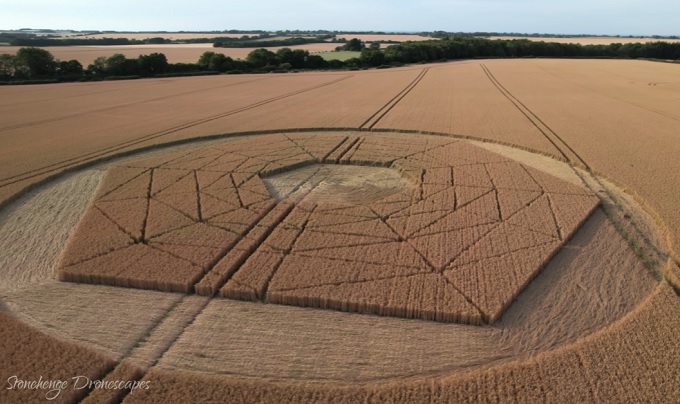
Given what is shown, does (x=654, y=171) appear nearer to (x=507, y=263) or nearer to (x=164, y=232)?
(x=507, y=263)

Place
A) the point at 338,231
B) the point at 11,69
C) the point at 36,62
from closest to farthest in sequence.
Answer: the point at 338,231
the point at 11,69
the point at 36,62

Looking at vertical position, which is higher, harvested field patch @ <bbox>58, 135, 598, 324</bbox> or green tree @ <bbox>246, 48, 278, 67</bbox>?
green tree @ <bbox>246, 48, 278, 67</bbox>

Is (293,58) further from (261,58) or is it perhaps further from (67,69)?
(67,69)

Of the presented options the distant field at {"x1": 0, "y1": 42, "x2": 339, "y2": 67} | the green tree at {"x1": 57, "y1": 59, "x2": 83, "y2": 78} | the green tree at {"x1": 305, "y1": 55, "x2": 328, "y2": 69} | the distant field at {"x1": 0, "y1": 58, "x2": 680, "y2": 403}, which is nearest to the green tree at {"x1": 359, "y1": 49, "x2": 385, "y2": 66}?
the green tree at {"x1": 305, "y1": 55, "x2": 328, "y2": 69}

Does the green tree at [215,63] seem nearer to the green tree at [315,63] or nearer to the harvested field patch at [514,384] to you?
the green tree at [315,63]

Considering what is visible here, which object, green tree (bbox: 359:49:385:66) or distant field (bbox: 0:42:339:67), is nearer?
green tree (bbox: 359:49:385:66)

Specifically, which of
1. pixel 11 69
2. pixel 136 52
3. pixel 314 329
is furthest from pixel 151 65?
pixel 314 329

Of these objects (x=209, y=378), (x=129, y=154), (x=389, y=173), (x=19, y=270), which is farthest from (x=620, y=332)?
(x=129, y=154)

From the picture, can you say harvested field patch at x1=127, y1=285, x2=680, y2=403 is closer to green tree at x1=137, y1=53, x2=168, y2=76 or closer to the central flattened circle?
the central flattened circle
